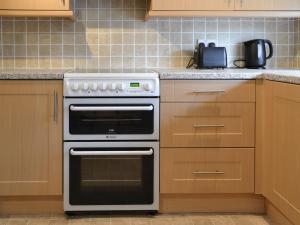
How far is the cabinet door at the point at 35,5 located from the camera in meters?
3.36

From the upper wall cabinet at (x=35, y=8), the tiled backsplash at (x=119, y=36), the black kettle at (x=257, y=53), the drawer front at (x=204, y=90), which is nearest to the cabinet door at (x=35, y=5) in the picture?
the upper wall cabinet at (x=35, y=8)

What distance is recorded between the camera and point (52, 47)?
148 inches

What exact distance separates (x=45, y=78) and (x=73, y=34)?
765mm

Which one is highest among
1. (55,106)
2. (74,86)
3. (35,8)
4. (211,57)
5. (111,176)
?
Answer: (35,8)

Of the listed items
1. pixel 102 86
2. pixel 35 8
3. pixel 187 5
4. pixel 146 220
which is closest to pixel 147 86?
pixel 102 86

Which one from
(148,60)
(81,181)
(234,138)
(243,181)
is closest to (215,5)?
(148,60)

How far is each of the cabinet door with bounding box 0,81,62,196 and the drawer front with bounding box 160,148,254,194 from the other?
0.64m

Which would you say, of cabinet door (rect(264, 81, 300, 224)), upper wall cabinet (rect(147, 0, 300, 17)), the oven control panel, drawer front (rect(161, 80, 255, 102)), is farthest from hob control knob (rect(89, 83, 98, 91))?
cabinet door (rect(264, 81, 300, 224))

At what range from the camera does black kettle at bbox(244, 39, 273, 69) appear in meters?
3.68

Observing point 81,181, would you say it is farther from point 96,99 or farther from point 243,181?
point 243,181

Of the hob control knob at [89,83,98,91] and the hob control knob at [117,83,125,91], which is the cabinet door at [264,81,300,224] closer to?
the hob control knob at [117,83,125,91]

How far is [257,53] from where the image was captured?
369 cm

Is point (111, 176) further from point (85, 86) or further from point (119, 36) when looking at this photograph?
point (119, 36)

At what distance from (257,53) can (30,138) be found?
1613 millimetres
